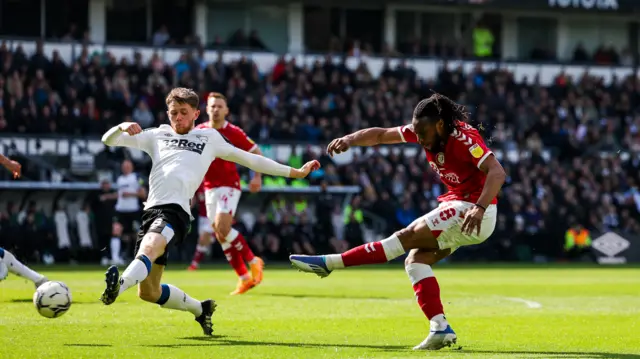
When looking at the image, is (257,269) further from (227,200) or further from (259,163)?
(259,163)

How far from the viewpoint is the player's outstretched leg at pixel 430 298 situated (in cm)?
881

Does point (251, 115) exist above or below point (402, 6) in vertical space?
below

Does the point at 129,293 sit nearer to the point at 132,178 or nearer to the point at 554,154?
the point at 132,178

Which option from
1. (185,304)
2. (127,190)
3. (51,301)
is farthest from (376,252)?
(127,190)

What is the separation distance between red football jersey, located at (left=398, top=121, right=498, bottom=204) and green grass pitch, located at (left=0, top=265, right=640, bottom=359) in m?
1.29

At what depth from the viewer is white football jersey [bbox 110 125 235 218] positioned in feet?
31.1

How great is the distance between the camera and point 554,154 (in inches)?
1372

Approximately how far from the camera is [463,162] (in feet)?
29.2

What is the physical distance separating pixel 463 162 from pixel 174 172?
250 centimetres

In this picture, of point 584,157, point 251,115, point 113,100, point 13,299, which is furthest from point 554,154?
point 13,299

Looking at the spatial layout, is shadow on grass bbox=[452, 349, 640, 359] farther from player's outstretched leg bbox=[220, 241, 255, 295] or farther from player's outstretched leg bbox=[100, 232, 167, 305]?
player's outstretched leg bbox=[220, 241, 255, 295]

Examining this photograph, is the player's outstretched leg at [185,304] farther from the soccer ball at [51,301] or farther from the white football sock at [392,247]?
the white football sock at [392,247]

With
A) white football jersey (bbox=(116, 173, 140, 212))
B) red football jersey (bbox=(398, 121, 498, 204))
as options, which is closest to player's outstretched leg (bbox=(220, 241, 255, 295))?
red football jersey (bbox=(398, 121, 498, 204))

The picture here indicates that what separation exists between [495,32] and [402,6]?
4.30 meters
